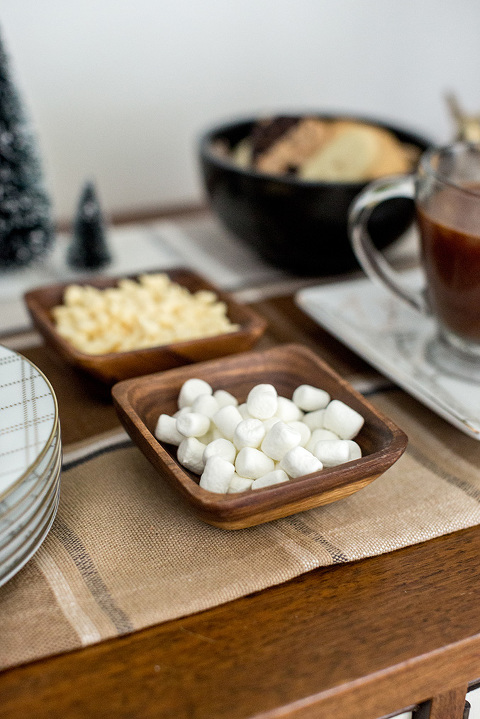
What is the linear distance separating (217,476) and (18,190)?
525mm

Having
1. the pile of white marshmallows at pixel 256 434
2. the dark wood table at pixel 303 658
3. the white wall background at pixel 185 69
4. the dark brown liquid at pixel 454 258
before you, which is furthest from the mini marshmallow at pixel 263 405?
the white wall background at pixel 185 69

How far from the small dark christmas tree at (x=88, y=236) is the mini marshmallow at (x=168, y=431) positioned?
447 millimetres

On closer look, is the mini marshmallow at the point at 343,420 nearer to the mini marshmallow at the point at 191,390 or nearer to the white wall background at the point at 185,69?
the mini marshmallow at the point at 191,390

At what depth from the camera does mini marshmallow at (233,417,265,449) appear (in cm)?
44

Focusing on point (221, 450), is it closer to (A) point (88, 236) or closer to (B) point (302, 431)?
(B) point (302, 431)

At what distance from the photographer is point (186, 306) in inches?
25.8

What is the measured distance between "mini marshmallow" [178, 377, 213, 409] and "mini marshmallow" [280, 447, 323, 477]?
10 cm

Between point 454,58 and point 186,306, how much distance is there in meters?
1.01

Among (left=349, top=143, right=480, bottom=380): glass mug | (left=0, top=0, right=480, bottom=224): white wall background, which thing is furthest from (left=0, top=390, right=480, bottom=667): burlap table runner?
(left=0, top=0, right=480, bottom=224): white wall background

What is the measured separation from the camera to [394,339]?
682mm

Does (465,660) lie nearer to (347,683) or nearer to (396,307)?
(347,683)

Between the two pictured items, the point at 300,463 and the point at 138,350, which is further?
the point at 138,350

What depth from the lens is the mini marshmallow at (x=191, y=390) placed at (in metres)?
0.49

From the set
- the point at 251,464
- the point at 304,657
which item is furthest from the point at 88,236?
the point at 304,657
